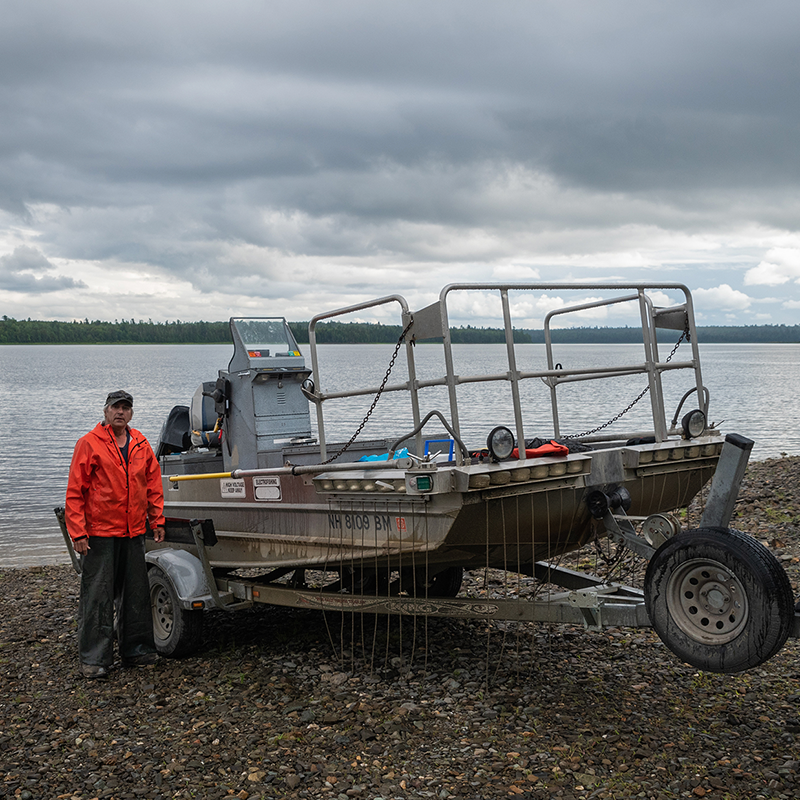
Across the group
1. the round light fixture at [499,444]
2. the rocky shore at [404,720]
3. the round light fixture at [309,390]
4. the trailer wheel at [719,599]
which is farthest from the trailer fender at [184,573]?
the trailer wheel at [719,599]

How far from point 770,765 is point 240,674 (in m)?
3.53

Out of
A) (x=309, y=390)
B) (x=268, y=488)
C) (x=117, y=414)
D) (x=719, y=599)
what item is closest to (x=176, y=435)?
(x=117, y=414)

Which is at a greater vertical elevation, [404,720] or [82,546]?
[82,546]

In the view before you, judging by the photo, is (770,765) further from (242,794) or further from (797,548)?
(797,548)

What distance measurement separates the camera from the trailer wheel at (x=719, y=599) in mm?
3848

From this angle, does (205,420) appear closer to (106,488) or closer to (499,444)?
(106,488)

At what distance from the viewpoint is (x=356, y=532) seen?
5324 millimetres

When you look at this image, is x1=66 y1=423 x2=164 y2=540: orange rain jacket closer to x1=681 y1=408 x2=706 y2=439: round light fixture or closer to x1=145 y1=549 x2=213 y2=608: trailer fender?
x1=145 y1=549 x2=213 y2=608: trailer fender

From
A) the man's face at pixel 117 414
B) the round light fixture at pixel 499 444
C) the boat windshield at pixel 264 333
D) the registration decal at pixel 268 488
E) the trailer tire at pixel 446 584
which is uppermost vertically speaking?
the boat windshield at pixel 264 333

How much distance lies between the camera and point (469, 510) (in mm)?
4750

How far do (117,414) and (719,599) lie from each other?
4312 millimetres

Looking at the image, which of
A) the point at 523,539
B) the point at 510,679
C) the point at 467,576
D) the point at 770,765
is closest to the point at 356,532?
the point at 523,539

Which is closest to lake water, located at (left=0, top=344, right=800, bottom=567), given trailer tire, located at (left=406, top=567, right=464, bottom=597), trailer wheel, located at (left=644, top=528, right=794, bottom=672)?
trailer tire, located at (left=406, top=567, right=464, bottom=597)

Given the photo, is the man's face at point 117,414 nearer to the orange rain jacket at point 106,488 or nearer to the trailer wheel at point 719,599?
the orange rain jacket at point 106,488
